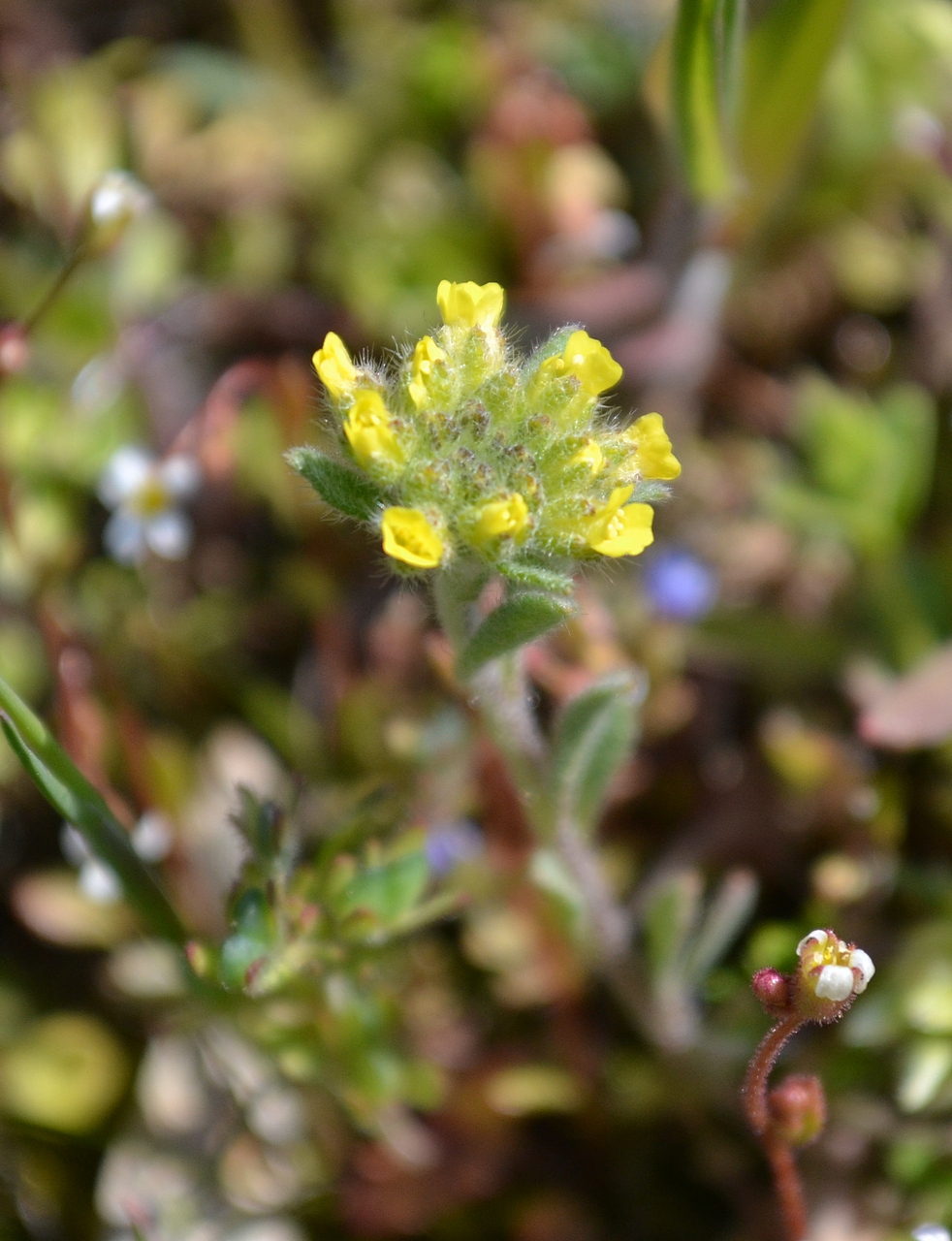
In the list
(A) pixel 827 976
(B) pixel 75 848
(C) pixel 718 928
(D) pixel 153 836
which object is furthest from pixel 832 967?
(B) pixel 75 848

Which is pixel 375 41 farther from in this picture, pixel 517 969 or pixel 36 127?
pixel 517 969

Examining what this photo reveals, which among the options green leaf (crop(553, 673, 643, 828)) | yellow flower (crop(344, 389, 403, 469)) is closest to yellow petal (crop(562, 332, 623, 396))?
yellow flower (crop(344, 389, 403, 469))

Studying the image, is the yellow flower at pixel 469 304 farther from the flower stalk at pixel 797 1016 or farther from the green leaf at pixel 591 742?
the flower stalk at pixel 797 1016

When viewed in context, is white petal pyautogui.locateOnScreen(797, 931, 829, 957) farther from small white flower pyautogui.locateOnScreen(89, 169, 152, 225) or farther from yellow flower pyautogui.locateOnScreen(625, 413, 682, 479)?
small white flower pyautogui.locateOnScreen(89, 169, 152, 225)

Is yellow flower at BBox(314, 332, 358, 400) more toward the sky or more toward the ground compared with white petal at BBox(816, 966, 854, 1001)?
more toward the sky

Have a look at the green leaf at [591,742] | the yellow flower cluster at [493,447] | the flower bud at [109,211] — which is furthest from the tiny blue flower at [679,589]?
the flower bud at [109,211]

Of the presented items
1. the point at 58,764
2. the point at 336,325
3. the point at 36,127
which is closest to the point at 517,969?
the point at 58,764

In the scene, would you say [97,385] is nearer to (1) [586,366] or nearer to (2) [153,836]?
(2) [153,836]
